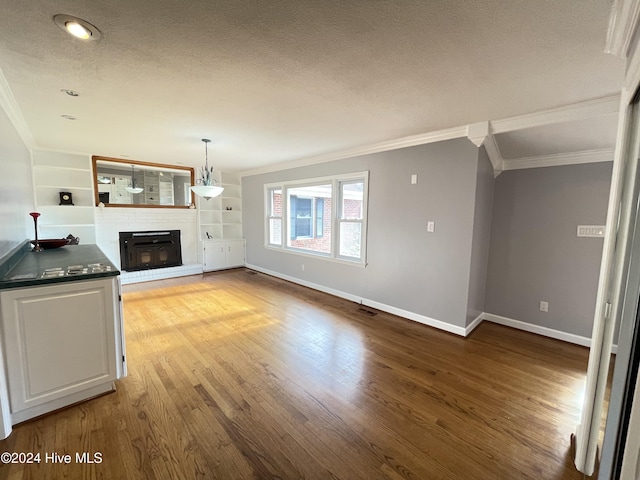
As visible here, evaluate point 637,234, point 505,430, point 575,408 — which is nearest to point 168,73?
point 637,234

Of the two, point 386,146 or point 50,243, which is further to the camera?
point 386,146

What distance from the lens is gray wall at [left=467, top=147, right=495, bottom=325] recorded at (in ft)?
9.98

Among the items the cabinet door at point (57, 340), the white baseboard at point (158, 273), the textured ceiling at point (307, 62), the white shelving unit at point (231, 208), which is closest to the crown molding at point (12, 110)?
the textured ceiling at point (307, 62)

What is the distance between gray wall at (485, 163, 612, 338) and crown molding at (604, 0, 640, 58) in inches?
82.0

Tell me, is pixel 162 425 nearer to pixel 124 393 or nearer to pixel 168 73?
pixel 124 393

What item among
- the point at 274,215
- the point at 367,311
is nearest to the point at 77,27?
the point at 367,311

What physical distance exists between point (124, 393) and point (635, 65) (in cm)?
359

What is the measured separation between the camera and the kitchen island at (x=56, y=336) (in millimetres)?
1661

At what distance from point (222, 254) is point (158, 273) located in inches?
54.1

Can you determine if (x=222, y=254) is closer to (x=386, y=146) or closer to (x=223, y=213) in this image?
(x=223, y=213)

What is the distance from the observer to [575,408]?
6.54ft

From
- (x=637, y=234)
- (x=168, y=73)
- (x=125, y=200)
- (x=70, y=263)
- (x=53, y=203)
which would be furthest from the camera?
(x=125, y=200)

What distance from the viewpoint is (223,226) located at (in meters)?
6.86

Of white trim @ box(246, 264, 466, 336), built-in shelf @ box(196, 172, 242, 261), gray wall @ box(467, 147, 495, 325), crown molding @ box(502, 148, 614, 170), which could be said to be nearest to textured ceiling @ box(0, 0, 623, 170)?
Result: crown molding @ box(502, 148, 614, 170)
